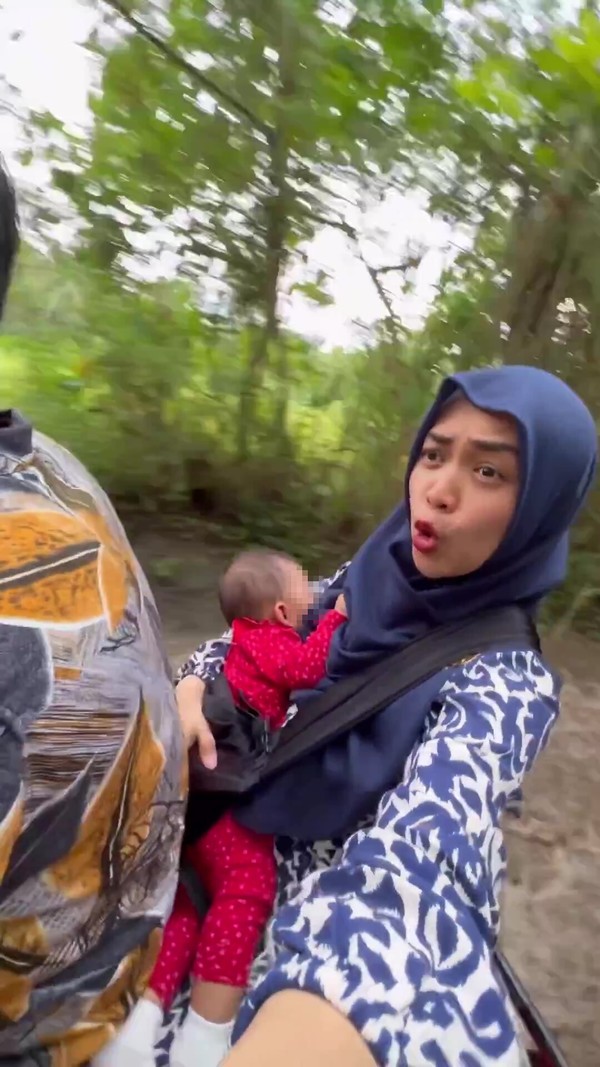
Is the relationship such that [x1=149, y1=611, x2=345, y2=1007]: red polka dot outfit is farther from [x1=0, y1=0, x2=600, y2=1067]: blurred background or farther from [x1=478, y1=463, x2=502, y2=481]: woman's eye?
[x1=0, y1=0, x2=600, y2=1067]: blurred background

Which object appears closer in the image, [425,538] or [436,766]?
[436,766]

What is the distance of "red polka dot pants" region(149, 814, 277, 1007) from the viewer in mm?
1187

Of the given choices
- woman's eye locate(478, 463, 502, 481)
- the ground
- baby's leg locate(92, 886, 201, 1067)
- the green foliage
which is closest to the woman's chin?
woman's eye locate(478, 463, 502, 481)

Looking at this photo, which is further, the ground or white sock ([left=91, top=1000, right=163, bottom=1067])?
the ground

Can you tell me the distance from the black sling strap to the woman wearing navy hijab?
26mm

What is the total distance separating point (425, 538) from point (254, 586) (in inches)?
16.0

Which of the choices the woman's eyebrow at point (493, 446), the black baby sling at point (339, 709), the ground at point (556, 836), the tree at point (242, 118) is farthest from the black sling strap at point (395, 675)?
the tree at point (242, 118)

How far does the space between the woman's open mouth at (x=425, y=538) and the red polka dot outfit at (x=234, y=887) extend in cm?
24

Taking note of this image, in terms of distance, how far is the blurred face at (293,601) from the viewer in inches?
61.3

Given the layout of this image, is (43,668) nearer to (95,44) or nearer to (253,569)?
(253,569)

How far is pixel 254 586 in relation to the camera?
5.12 ft

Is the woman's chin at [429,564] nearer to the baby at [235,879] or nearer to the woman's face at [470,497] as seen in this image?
the woman's face at [470,497]

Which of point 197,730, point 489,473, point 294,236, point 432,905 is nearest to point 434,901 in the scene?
point 432,905

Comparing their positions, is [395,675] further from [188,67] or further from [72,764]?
[188,67]
